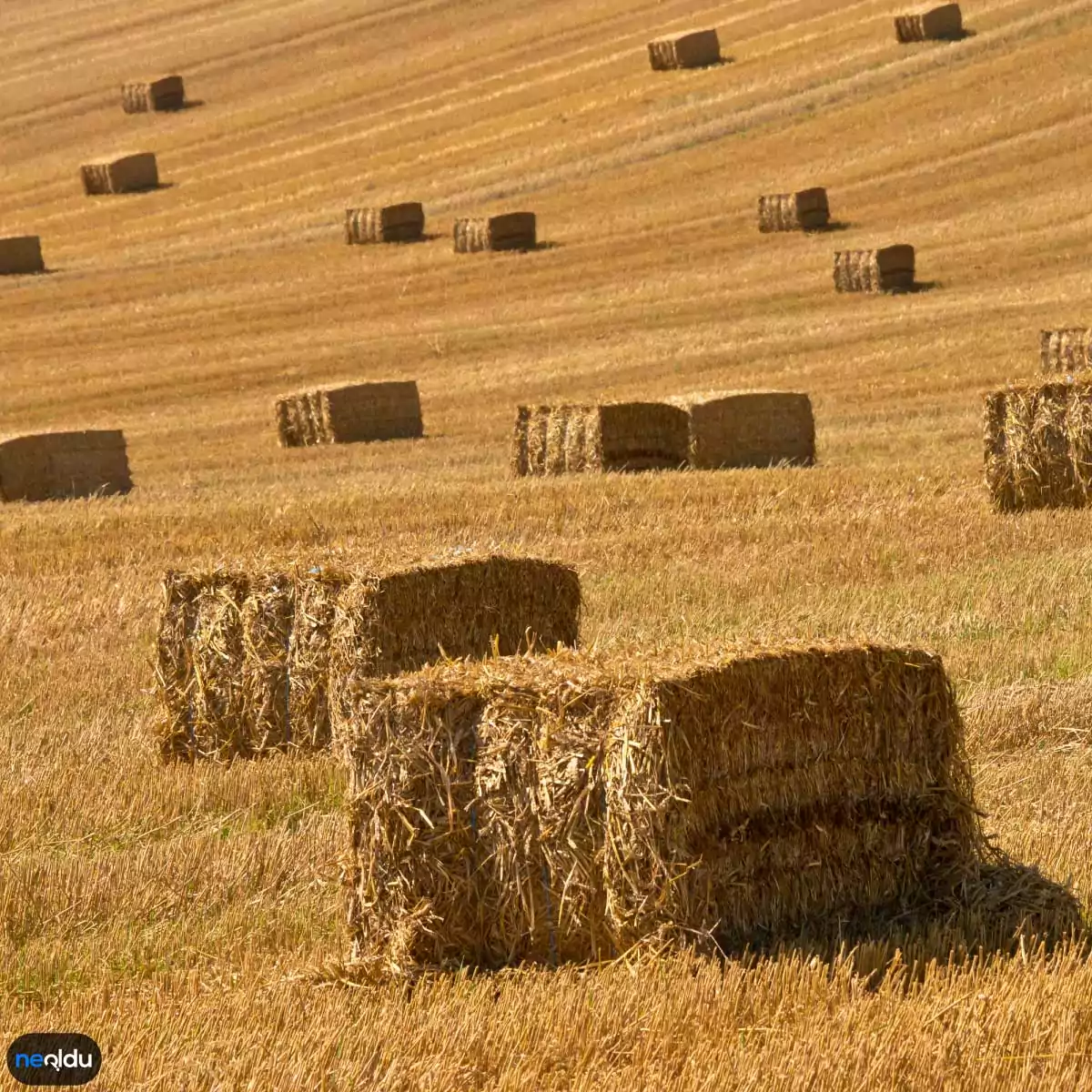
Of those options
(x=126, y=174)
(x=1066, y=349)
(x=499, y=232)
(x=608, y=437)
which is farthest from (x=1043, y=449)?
(x=126, y=174)

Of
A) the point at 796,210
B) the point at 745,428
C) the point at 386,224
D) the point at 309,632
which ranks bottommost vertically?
the point at 745,428

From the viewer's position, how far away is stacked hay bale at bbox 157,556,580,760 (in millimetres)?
8125

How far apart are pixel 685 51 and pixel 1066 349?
25283 millimetres

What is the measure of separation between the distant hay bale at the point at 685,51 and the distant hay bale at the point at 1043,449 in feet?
105

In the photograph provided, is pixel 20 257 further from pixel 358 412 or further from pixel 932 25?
pixel 932 25

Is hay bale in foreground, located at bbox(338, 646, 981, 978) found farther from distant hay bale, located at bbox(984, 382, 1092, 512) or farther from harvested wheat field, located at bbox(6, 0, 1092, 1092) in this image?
distant hay bale, located at bbox(984, 382, 1092, 512)

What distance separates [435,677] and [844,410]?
54.3 feet

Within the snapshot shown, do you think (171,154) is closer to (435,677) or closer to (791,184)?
(791,184)

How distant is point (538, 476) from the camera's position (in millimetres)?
17156

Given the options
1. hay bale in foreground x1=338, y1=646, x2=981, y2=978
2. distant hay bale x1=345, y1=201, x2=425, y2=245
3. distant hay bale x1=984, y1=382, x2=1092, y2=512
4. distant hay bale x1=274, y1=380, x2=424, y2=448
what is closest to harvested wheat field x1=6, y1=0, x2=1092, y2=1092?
hay bale in foreground x1=338, y1=646, x2=981, y2=978

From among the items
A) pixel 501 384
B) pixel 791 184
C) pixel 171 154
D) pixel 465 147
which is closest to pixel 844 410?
pixel 501 384

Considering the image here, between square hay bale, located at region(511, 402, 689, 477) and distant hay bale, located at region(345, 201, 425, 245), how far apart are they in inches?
794

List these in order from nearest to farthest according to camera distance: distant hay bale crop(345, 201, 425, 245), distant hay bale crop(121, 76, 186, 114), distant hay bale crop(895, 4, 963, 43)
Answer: distant hay bale crop(345, 201, 425, 245) → distant hay bale crop(895, 4, 963, 43) → distant hay bale crop(121, 76, 186, 114)

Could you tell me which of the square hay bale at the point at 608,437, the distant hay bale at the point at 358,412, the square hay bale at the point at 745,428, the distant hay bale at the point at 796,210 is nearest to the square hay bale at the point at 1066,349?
the square hay bale at the point at 745,428
